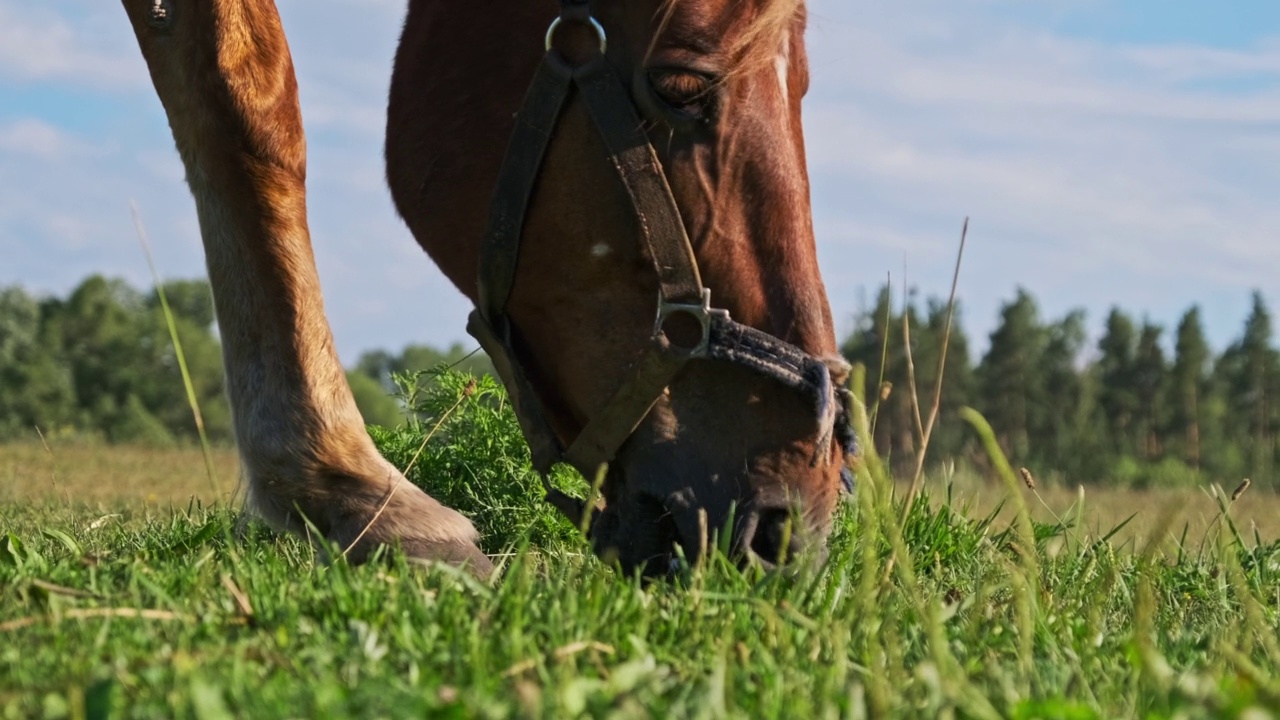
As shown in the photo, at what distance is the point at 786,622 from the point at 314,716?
2.75ft

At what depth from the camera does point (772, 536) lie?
2613 mm

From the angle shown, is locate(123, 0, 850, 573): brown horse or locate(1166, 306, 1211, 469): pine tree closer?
locate(123, 0, 850, 573): brown horse

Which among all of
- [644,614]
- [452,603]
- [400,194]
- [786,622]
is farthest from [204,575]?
[400,194]

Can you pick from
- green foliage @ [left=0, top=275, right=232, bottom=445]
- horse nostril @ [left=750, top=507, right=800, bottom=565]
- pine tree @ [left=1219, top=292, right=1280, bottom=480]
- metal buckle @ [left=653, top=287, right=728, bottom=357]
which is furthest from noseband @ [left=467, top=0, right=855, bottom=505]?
pine tree @ [left=1219, top=292, right=1280, bottom=480]

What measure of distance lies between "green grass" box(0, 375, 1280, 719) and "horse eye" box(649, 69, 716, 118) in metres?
1.01

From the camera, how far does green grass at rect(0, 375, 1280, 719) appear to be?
1329 millimetres

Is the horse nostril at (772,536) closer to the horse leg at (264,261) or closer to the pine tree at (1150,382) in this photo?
the horse leg at (264,261)

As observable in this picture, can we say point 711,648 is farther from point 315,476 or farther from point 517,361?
point 315,476

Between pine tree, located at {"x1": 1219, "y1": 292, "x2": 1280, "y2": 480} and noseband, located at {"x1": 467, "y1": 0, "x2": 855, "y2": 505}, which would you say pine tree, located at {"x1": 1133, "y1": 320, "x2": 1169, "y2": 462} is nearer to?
pine tree, located at {"x1": 1219, "y1": 292, "x2": 1280, "y2": 480}

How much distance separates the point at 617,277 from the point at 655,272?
4.0 inches

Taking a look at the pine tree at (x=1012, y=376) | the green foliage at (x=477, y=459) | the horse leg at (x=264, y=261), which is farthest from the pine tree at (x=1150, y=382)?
the horse leg at (x=264, y=261)

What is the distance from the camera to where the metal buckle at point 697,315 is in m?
2.66

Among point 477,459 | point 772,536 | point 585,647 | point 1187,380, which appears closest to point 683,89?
point 772,536

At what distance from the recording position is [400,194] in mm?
3150
